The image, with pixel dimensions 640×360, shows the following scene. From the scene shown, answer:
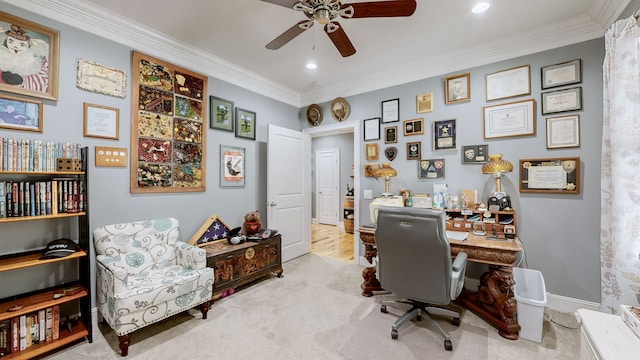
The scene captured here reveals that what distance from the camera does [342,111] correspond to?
3881 mm

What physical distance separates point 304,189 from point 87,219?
108 inches

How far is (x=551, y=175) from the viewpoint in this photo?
2434mm

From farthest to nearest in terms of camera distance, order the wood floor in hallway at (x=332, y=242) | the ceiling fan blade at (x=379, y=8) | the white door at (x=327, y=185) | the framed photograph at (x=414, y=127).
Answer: the white door at (x=327, y=185) < the wood floor in hallway at (x=332, y=242) < the framed photograph at (x=414, y=127) < the ceiling fan blade at (x=379, y=8)

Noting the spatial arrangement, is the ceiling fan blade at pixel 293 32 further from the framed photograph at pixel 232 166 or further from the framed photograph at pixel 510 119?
the framed photograph at pixel 510 119

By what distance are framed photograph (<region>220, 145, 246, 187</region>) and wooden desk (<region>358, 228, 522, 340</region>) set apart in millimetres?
2683

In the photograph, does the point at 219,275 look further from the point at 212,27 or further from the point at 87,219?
the point at 212,27

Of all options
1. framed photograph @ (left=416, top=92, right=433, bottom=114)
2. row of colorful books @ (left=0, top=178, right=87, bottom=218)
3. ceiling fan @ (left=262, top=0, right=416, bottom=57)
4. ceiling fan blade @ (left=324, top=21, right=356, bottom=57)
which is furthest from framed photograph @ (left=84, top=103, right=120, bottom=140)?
framed photograph @ (left=416, top=92, right=433, bottom=114)

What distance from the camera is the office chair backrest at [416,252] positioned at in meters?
1.76

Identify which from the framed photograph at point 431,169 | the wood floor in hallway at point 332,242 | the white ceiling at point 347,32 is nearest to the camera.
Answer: the white ceiling at point 347,32

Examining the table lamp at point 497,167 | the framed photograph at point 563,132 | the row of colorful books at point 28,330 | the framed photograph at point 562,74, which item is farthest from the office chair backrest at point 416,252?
the row of colorful books at point 28,330

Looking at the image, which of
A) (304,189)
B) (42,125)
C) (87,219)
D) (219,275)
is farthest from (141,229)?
(304,189)

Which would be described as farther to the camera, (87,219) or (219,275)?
(219,275)

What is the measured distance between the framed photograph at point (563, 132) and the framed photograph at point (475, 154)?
0.53m

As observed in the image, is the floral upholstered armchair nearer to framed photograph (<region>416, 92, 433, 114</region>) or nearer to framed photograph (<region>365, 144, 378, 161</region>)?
framed photograph (<region>365, 144, 378, 161</region>)
